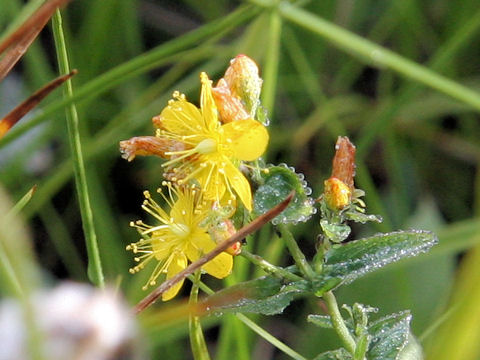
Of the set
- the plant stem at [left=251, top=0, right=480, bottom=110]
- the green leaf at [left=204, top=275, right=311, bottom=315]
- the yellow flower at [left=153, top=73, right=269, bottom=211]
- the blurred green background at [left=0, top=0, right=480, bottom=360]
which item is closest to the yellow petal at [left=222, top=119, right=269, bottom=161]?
the yellow flower at [left=153, top=73, right=269, bottom=211]

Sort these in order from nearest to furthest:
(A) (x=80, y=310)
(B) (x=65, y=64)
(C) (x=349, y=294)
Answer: (A) (x=80, y=310) < (B) (x=65, y=64) < (C) (x=349, y=294)

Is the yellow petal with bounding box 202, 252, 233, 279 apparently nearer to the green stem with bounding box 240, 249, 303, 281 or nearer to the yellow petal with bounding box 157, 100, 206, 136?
the green stem with bounding box 240, 249, 303, 281

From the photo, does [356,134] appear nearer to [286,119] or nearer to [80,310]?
[286,119]

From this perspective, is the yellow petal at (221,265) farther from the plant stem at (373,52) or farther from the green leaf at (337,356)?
the plant stem at (373,52)

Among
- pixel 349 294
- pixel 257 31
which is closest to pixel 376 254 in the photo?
pixel 349 294

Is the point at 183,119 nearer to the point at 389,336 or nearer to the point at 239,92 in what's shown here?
the point at 239,92

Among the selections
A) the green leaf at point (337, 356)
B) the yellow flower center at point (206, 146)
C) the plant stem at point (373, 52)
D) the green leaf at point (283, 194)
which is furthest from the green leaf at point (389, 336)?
the plant stem at point (373, 52)

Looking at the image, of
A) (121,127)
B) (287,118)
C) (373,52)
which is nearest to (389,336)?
(373,52)
